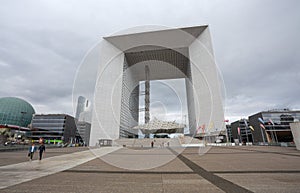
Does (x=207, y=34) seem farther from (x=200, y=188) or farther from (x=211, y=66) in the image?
(x=200, y=188)

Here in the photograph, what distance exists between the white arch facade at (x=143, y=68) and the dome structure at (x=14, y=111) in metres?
54.3

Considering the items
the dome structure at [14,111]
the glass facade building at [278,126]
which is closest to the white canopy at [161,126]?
the glass facade building at [278,126]

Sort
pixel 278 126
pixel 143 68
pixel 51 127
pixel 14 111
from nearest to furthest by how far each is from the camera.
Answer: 1. pixel 143 68
2. pixel 278 126
3. pixel 14 111
4. pixel 51 127

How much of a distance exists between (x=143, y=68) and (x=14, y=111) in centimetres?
6836

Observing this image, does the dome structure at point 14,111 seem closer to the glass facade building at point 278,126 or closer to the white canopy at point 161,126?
the white canopy at point 161,126

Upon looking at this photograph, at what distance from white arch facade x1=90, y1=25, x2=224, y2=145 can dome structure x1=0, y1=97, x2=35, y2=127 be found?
54254 mm

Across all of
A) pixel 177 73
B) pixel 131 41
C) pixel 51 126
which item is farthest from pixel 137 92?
pixel 51 126

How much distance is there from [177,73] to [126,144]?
37.2 metres

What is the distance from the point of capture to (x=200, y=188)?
527 centimetres

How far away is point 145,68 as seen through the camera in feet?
216

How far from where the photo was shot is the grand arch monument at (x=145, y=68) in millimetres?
47781

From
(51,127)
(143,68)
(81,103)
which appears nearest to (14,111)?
(51,127)

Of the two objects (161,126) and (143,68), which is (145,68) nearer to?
(143,68)

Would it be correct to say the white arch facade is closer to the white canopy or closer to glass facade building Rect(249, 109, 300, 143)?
the white canopy
